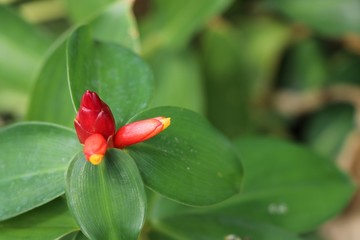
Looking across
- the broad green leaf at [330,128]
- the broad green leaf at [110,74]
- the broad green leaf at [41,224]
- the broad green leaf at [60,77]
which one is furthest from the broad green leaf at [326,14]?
the broad green leaf at [41,224]

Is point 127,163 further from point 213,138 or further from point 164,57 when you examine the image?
point 164,57

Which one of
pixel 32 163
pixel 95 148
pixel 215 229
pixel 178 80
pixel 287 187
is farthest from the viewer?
pixel 178 80

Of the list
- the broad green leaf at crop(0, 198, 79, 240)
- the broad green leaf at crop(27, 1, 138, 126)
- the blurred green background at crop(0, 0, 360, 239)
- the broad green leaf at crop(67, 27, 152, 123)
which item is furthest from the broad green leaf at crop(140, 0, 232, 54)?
the broad green leaf at crop(0, 198, 79, 240)

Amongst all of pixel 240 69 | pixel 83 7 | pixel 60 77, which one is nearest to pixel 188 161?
pixel 60 77

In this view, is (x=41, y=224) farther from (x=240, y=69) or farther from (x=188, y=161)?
(x=240, y=69)

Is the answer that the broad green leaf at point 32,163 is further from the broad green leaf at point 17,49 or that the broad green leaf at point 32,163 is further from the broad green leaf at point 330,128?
the broad green leaf at point 330,128

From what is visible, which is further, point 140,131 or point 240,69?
point 240,69

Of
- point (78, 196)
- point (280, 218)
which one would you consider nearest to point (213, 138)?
point (78, 196)
